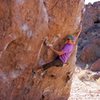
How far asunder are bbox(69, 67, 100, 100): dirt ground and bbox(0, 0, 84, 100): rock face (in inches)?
144

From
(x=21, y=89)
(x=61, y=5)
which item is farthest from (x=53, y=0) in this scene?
(x=21, y=89)

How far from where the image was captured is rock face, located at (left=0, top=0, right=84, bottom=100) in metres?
7.12

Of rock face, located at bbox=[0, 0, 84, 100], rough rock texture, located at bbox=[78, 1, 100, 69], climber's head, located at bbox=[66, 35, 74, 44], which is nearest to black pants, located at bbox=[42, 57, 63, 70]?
rock face, located at bbox=[0, 0, 84, 100]

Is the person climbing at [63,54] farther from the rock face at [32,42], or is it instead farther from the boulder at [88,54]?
the boulder at [88,54]

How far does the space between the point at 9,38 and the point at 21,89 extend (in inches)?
78.9

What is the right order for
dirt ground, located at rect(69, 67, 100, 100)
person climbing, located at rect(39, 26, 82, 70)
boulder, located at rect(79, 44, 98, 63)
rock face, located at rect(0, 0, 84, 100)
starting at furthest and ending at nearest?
boulder, located at rect(79, 44, 98, 63)
dirt ground, located at rect(69, 67, 100, 100)
person climbing, located at rect(39, 26, 82, 70)
rock face, located at rect(0, 0, 84, 100)

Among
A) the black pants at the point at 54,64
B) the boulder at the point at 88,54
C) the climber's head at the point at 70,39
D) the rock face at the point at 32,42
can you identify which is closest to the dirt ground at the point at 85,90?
the rock face at the point at 32,42

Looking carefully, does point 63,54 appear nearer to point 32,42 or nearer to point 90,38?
point 32,42

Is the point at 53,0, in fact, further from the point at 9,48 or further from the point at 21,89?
the point at 21,89

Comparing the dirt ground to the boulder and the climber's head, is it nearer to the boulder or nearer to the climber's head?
the climber's head

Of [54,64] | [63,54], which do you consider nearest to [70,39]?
[63,54]

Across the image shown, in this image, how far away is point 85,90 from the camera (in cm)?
1488

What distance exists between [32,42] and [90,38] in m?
16.4

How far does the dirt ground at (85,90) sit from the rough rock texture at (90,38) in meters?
5.73
